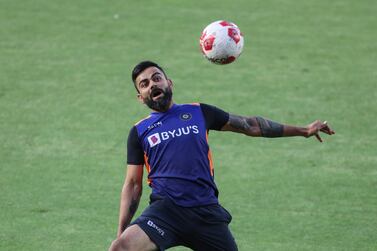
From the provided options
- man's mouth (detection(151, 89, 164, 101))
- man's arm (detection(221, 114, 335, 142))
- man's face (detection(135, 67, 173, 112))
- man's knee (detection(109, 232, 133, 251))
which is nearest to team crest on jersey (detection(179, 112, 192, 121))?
man's face (detection(135, 67, 173, 112))

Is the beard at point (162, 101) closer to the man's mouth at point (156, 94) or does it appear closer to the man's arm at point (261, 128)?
the man's mouth at point (156, 94)

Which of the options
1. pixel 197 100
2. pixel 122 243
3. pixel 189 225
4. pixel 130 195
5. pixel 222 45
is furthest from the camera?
pixel 197 100

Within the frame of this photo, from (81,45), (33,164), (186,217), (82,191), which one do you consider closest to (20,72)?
(81,45)

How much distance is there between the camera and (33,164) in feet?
38.6

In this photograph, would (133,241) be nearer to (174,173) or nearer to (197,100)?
(174,173)

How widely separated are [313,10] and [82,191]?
346 inches

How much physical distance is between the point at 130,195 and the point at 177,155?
23.0 inches

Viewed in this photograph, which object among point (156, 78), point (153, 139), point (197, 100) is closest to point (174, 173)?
point (153, 139)

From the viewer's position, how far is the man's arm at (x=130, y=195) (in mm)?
7402

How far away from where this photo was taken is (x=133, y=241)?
22.8ft

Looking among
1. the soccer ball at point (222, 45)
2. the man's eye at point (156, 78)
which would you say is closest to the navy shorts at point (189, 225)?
the man's eye at point (156, 78)

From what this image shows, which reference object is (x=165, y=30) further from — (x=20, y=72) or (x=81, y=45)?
(x=20, y=72)

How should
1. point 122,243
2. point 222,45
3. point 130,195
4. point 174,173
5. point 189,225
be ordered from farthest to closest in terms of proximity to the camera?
point 222,45, point 130,195, point 174,173, point 189,225, point 122,243

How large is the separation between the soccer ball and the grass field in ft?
7.56
